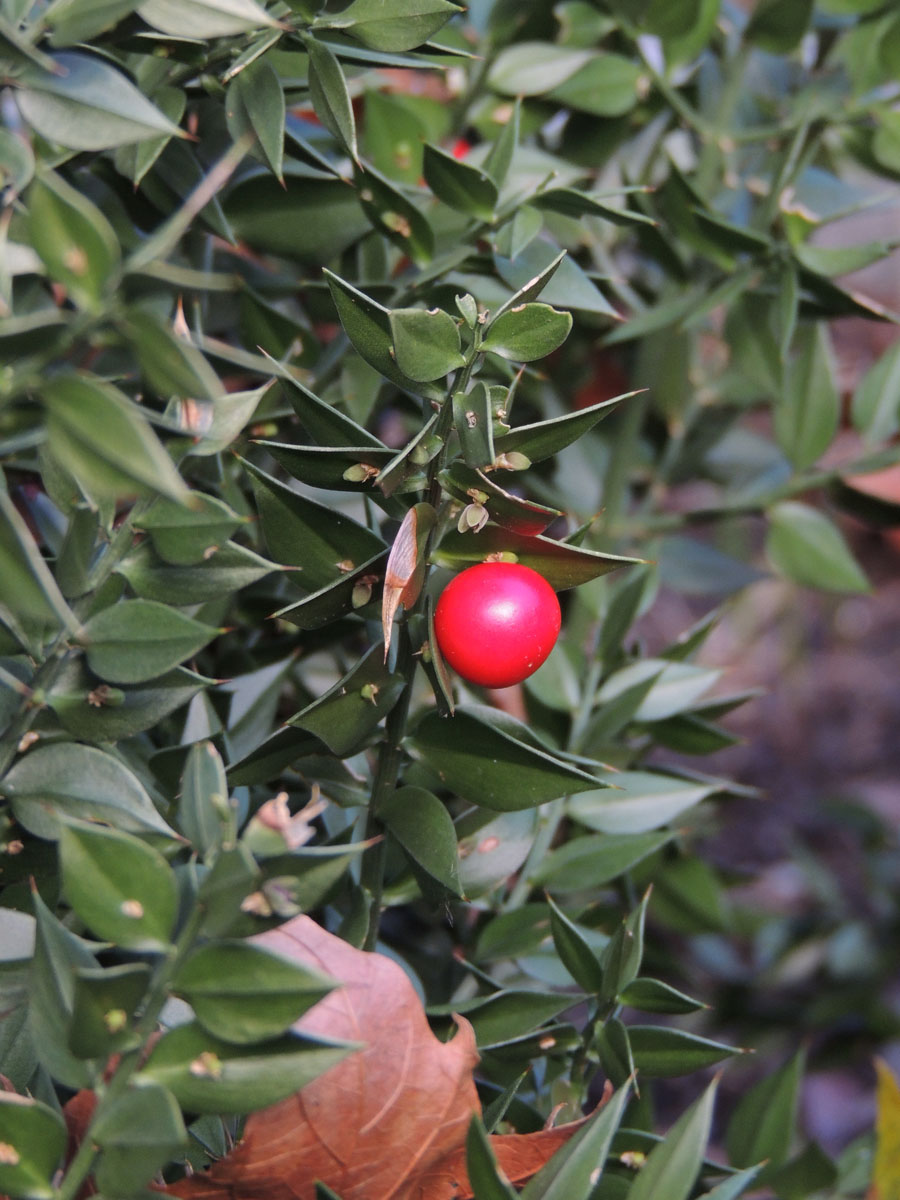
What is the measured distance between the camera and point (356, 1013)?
0.46 m

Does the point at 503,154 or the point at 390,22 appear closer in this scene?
the point at 390,22

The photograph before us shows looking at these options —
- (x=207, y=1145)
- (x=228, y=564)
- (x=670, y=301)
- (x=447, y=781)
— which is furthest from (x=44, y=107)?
(x=670, y=301)

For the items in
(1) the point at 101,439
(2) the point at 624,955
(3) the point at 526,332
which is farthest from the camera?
(2) the point at 624,955

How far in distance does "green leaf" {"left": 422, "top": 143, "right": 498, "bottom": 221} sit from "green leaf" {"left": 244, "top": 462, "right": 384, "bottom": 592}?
215mm

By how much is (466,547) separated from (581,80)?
488 millimetres

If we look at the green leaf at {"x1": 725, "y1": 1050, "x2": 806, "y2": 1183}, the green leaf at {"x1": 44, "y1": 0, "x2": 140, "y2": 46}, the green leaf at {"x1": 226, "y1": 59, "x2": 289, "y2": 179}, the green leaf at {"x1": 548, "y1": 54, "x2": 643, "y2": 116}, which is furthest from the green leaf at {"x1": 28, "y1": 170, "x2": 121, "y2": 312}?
the green leaf at {"x1": 725, "y1": 1050, "x2": 806, "y2": 1183}

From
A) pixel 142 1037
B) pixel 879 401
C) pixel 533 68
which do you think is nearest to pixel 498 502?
pixel 142 1037

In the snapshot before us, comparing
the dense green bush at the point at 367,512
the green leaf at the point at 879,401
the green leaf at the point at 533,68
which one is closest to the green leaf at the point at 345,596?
the dense green bush at the point at 367,512

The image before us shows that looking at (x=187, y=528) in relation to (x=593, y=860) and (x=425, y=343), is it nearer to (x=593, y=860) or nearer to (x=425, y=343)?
(x=425, y=343)

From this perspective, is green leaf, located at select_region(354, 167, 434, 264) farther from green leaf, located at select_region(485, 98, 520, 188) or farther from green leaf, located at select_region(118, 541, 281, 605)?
green leaf, located at select_region(118, 541, 281, 605)

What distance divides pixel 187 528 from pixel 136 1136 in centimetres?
23

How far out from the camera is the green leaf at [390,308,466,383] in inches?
15.8

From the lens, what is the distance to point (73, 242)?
0.32 meters

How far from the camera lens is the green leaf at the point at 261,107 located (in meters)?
0.51
